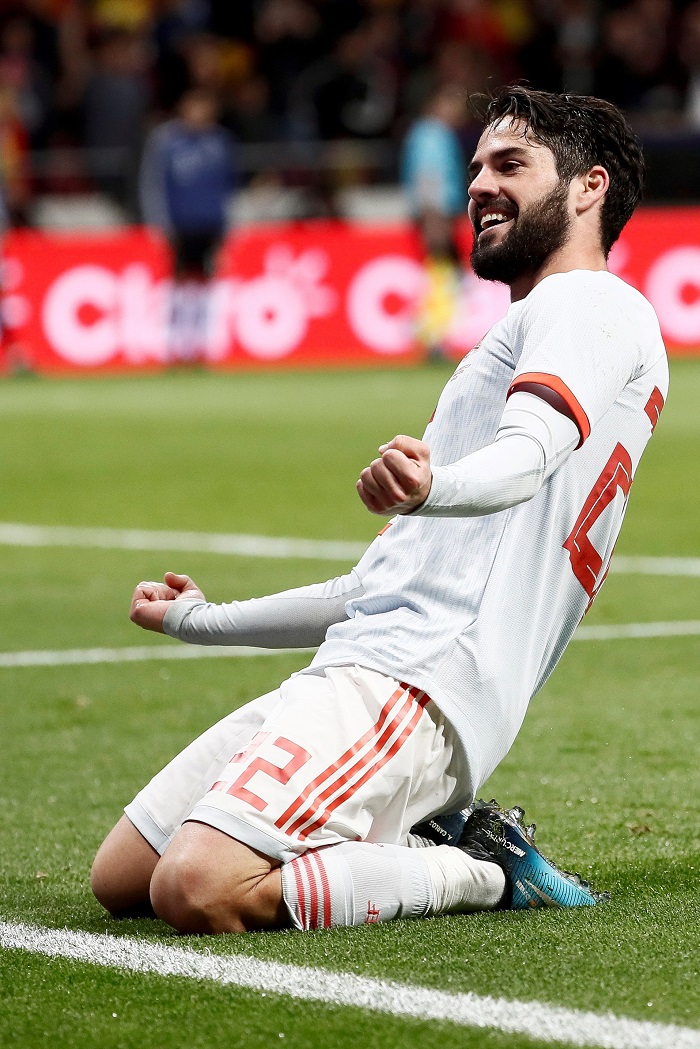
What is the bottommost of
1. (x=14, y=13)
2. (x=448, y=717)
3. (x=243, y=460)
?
(x=243, y=460)

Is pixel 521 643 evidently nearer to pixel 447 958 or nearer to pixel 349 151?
pixel 447 958

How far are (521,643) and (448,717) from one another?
0.67ft

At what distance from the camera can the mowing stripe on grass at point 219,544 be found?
331 inches

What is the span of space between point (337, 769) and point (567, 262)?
3.53ft

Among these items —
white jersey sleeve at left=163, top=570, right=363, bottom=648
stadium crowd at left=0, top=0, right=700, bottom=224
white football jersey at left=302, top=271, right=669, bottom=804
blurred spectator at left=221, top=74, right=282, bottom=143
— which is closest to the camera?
white football jersey at left=302, top=271, right=669, bottom=804

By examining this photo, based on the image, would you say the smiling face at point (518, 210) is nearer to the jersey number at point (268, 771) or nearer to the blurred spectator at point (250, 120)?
the jersey number at point (268, 771)

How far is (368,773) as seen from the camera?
11.6 ft

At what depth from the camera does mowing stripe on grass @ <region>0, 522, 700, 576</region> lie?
27.6ft

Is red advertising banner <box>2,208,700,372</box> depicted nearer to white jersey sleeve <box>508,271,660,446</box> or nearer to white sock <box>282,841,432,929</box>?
white jersey sleeve <box>508,271,660,446</box>

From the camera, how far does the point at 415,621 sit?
365cm

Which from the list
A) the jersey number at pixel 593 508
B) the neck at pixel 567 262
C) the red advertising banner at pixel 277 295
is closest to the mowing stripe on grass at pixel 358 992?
the jersey number at pixel 593 508

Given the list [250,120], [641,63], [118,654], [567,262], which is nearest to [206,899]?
[567,262]

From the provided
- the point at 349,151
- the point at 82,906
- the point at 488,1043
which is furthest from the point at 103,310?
the point at 488,1043

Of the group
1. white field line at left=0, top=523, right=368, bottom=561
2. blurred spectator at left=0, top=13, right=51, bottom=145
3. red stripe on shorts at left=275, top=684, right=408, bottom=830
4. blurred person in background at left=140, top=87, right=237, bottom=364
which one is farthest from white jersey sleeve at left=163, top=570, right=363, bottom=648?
blurred spectator at left=0, top=13, right=51, bottom=145
